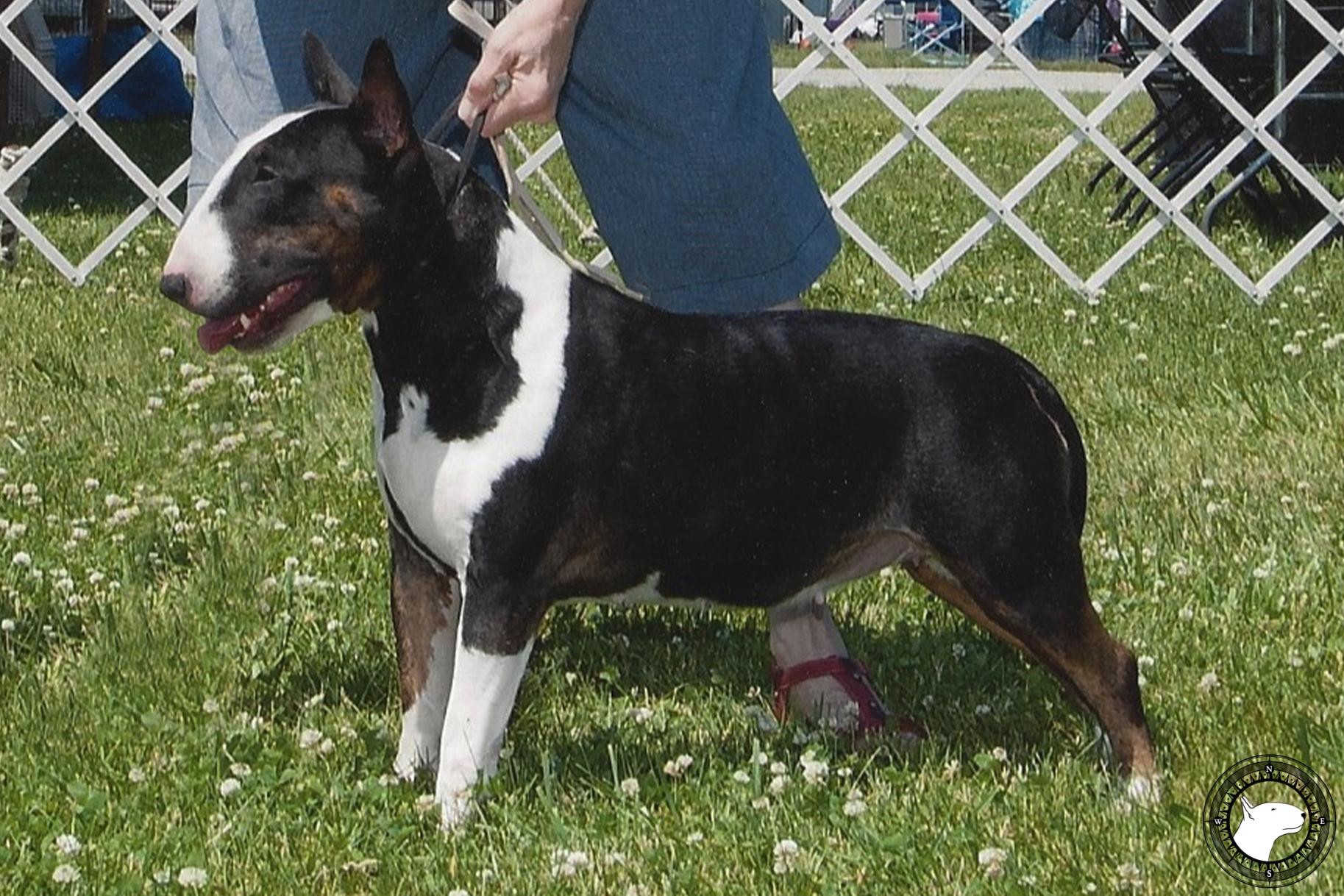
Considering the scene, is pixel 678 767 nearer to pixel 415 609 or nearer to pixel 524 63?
pixel 415 609

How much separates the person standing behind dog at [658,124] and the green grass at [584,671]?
0.39 m

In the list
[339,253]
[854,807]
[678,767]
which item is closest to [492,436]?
[339,253]

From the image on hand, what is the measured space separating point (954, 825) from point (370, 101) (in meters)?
1.46

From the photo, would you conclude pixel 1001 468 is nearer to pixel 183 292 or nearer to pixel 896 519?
pixel 896 519

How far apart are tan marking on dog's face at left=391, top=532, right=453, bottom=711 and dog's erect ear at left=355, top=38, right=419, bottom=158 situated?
73 centimetres

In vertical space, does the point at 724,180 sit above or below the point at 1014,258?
above

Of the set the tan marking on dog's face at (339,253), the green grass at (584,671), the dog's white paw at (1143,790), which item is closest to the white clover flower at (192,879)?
the green grass at (584,671)

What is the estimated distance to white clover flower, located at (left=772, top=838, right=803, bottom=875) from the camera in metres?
3.06

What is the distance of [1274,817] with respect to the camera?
123 inches

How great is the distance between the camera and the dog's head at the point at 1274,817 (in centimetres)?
308

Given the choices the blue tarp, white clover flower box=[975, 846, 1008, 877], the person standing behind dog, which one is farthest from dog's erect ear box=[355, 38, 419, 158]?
the blue tarp

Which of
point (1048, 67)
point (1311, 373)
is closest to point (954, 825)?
point (1311, 373)

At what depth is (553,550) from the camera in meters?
3.22

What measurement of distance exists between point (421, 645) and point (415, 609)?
69 mm
